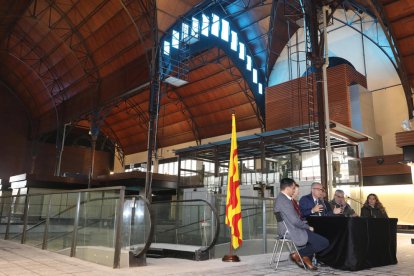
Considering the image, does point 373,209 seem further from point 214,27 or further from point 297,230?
point 214,27

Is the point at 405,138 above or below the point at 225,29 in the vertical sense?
below

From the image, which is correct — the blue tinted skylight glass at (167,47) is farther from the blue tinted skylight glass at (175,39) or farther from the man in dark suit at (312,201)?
the man in dark suit at (312,201)

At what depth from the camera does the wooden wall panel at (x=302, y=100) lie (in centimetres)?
1684

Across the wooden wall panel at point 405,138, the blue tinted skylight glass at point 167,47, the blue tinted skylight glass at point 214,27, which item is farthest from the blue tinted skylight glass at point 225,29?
the wooden wall panel at point 405,138

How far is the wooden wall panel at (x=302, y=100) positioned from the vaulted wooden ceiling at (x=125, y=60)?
13.1 ft

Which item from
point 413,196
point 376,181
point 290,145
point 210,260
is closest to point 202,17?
point 290,145

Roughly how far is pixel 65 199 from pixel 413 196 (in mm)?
18787

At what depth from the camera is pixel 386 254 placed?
650 cm

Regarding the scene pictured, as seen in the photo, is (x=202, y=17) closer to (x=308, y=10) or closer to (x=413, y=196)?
(x=308, y=10)

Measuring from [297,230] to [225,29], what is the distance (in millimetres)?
20325

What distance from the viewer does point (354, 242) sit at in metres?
5.84

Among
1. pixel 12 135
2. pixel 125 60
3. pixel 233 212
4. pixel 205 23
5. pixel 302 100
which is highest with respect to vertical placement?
pixel 205 23

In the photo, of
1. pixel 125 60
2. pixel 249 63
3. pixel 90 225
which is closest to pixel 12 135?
pixel 125 60

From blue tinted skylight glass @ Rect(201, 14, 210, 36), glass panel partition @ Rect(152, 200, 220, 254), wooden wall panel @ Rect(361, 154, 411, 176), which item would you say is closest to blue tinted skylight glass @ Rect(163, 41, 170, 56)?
blue tinted skylight glass @ Rect(201, 14, 210, 36)
